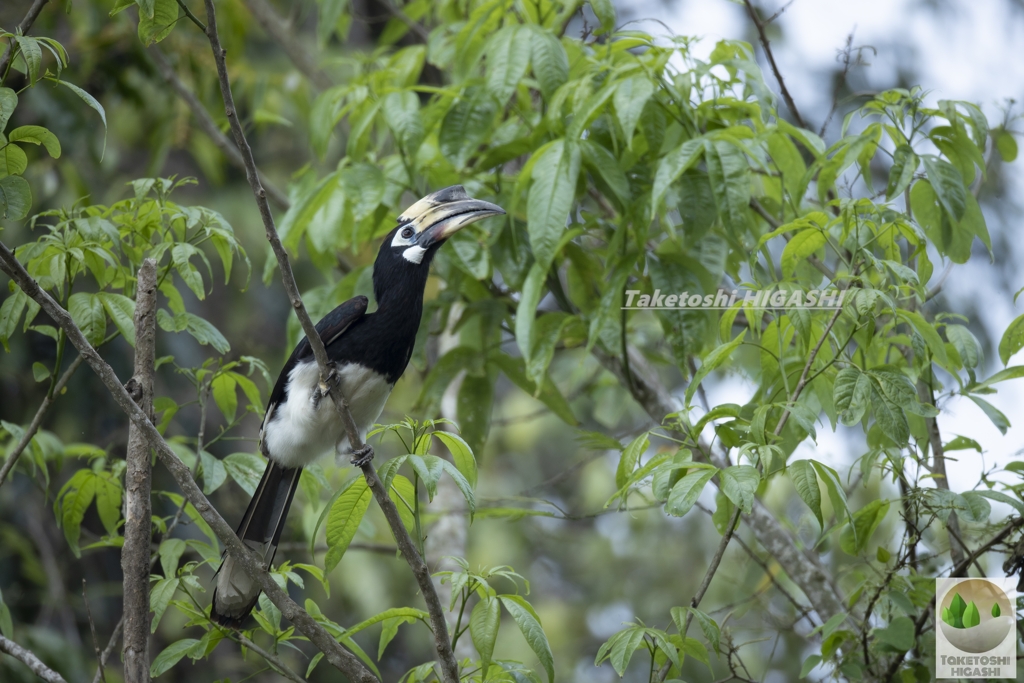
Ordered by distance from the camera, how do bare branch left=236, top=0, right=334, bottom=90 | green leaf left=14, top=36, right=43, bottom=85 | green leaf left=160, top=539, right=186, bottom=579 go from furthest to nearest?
1. bare branch left=236, top=0, right=334, bottom=90
2. green leaf left=160, top=539, right=186, bottom=579
3. green leaf left=14, top=36, right=43, bottom=85

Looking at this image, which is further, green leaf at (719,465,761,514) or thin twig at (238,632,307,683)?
thin twig at (238,632,307,683)

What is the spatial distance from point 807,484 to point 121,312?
59.2 inches

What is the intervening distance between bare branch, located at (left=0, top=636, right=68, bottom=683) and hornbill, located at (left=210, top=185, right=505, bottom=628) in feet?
2.05

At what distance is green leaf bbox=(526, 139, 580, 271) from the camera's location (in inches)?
85.2

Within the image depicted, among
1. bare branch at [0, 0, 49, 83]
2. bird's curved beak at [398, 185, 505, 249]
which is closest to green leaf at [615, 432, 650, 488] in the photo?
bird's curved beak at [398, 185, 505, 249]

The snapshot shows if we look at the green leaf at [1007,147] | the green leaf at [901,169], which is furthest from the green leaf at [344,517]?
the green leaf at [1007,147]

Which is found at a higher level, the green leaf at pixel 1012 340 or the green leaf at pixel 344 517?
the green leaf at pixel 1012 340

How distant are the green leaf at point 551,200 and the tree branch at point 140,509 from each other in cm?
90

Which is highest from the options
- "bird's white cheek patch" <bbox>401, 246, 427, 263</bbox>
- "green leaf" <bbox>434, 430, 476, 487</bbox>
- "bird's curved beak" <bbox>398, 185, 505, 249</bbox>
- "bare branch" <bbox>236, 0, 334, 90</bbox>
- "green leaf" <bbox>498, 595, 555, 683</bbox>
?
"bare branch" <bbox>236, 0, 334, 90</bbox>

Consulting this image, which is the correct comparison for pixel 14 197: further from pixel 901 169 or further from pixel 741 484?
pixel 901 169

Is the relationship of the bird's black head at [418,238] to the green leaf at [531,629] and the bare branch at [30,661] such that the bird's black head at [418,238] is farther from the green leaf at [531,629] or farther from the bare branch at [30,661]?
the bare branch at [30,661]

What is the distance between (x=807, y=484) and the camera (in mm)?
1656

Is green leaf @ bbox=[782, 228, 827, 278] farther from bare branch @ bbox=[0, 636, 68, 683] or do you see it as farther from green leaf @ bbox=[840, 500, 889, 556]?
bare branch @ bbox=[0, 636, 68, 683]

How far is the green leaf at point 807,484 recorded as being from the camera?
1633mm
